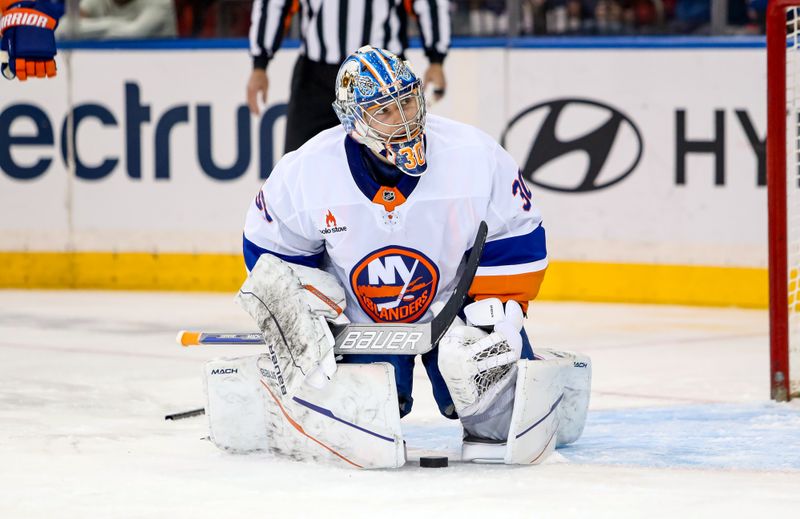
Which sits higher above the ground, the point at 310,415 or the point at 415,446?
the point at 310,415

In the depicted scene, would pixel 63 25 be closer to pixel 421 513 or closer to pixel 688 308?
pixel 688 308

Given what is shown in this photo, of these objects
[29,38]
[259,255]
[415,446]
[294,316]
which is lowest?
[415,446]

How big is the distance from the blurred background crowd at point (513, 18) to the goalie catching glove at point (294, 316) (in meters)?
3.55

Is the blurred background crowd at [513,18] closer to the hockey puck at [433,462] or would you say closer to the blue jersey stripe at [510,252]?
the blue jersey stripe at [510,252]

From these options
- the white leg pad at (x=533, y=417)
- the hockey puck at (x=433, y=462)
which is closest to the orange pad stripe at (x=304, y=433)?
the hockey puck at (x=433, y=462)

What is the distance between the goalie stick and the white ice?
0.25 metres

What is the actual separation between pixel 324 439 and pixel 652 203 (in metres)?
3.62

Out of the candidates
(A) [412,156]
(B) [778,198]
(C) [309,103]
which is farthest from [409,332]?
(C) [309,103]

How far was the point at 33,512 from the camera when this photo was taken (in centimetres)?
293

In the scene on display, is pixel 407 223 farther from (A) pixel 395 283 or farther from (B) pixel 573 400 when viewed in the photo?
(B) pixel 573 400

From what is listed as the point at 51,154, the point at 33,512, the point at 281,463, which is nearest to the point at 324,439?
the point at 281,463

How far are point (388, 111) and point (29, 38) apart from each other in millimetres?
1595

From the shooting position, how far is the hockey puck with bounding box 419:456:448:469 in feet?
11.1

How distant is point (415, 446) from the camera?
3.73 metres
